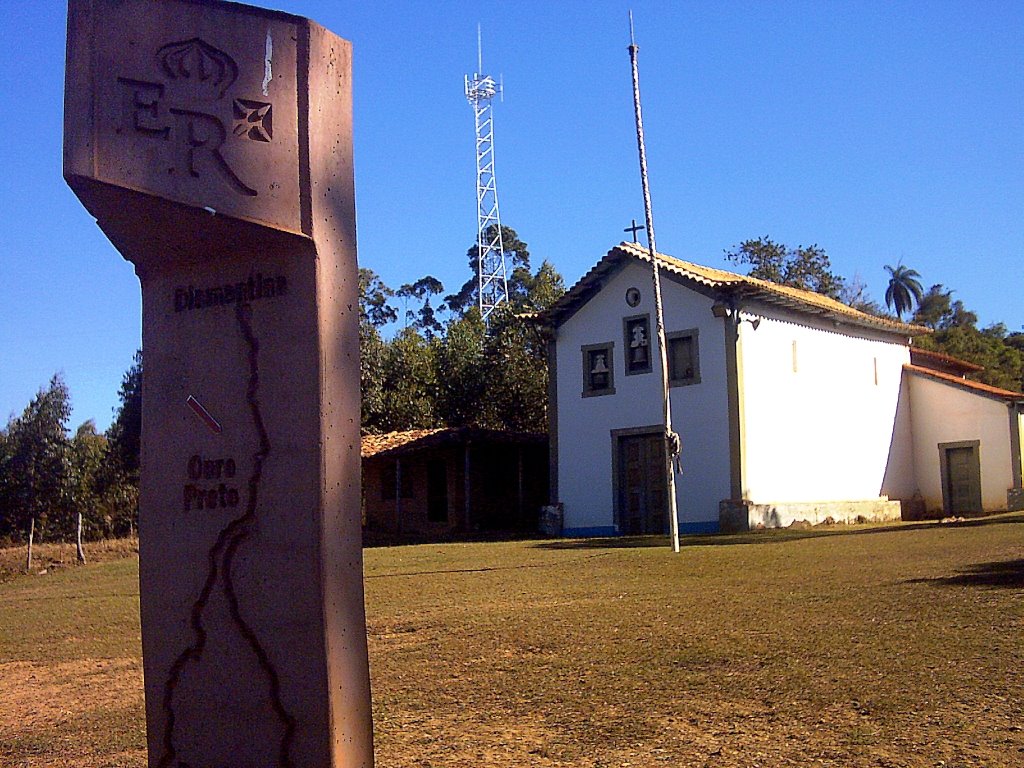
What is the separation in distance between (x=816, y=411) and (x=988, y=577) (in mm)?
14914

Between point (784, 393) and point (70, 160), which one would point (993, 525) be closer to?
point (784, 393)

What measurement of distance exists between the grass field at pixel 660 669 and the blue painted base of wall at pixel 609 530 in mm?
9324

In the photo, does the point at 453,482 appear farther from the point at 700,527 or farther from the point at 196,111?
the point at 196,111

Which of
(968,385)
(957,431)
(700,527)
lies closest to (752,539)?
(700,527)

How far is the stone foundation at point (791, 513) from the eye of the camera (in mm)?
21594

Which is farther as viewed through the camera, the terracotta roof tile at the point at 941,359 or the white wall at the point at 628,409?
the terracotta roof tile at the point at 941,359

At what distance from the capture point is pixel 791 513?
22.6 metres

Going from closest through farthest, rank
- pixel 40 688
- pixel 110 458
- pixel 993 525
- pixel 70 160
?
pixel 70 160
pixel 40 688
pixel 993 525
pixel 110 458

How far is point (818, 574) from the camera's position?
11094mm

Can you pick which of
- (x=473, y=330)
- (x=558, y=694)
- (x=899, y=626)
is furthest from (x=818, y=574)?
(x=473, y=330)

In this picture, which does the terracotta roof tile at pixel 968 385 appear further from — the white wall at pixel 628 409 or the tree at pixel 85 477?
the tree at pixel 85 477

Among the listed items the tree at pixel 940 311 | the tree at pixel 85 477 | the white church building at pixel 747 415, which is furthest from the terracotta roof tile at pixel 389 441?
Answer: the tree at pixel 940 311

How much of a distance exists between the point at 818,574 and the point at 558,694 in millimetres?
Result: 5272

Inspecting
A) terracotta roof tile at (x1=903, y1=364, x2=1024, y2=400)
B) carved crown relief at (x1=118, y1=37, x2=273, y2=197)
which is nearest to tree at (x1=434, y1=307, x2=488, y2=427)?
terracotta roof tile at (x1=903, y1=364, x2=1024, y2=400)
